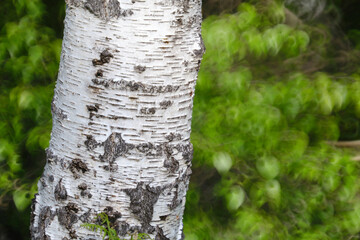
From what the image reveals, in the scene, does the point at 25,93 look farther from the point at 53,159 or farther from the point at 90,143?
the point at 90,143

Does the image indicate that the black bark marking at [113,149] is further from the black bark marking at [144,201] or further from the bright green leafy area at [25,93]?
the bright green leafy area at [25,93]

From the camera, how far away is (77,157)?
1.26m

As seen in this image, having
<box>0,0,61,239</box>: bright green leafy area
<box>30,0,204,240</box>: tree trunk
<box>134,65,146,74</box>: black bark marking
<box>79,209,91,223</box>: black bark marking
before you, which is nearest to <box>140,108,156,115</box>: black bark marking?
<box>30,0,204,240</box>: tree trunk

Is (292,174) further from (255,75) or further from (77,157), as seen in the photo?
(77,157)

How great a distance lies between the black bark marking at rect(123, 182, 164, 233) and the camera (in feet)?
4.14

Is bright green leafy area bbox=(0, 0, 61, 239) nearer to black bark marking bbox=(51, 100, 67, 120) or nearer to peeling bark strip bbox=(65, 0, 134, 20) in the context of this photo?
black bark marking bbox=(51, 100, 67, 120)

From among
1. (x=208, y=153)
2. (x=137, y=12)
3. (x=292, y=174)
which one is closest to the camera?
(x=137, y=12)

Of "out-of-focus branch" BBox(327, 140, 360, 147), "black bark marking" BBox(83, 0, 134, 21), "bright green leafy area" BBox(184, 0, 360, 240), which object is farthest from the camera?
"out-of-focus branch" BBox(327, 140, 360, 147)

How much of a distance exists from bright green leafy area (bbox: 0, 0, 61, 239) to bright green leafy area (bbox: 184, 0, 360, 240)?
0.78 metres

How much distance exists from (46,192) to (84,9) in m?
0.56

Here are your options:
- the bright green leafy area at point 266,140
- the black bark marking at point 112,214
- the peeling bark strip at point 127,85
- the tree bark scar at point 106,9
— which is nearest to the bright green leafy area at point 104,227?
the black bark marking at point 112,214

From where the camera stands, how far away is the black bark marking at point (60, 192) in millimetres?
1298

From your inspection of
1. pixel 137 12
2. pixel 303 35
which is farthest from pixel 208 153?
pixel 137 12

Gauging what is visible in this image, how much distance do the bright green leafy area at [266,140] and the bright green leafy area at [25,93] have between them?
2.57 feet
